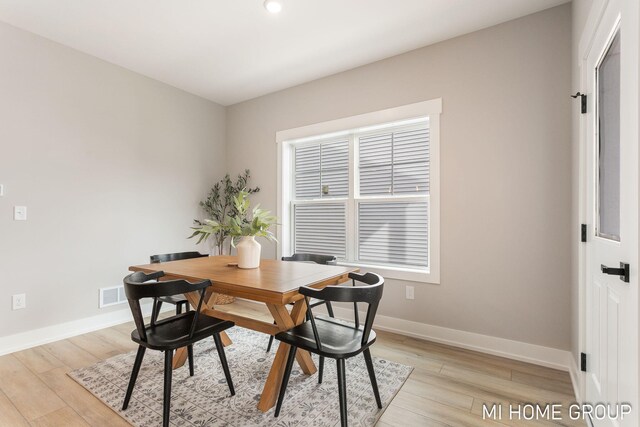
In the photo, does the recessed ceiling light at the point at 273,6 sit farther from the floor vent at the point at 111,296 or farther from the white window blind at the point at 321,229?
the floor vent at the point at 111,296

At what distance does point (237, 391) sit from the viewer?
2.01 m

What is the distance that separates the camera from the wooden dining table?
1655mm

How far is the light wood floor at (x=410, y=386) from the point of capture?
176cm

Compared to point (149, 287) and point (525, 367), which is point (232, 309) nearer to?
point (149, 287)

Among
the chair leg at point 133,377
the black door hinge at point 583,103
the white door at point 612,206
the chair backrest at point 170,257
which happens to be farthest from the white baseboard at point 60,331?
the black door hinge at point 583,103

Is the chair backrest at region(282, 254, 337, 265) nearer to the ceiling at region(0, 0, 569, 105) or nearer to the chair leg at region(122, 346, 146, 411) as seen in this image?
the chair leg at region(122, 346, 146, 411)

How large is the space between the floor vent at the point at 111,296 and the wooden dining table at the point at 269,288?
1449 millimetres

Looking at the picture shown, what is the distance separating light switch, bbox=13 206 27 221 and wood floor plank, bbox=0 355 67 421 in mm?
1165

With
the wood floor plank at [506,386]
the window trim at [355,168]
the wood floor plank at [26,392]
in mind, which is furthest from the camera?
the window trim at [355,168]

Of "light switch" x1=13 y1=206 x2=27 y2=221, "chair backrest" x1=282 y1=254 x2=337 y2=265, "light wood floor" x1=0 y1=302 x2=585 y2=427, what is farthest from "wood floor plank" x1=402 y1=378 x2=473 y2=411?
"light switch" x1=13 y1=206 x2=27 y2=221

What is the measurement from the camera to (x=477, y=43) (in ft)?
8.77

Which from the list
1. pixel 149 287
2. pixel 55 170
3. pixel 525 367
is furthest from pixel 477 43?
pixel 55 170

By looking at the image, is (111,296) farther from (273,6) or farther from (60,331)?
(273,6)

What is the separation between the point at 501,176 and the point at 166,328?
8.97 ft
